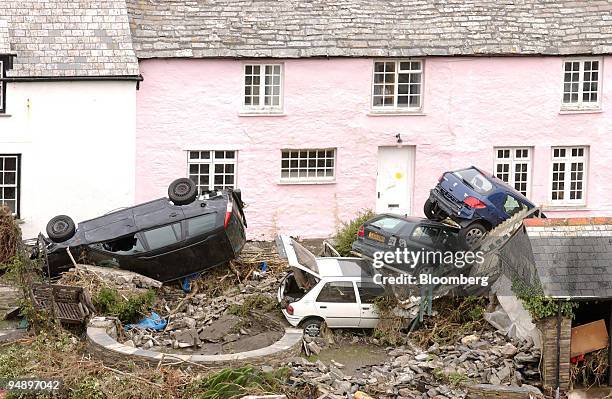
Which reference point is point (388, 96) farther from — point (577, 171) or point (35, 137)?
point (35, 137)

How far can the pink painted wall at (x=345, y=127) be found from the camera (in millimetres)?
32969

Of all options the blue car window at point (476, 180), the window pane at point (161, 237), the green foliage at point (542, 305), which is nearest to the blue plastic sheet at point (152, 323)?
the window pane at point (161, 237)

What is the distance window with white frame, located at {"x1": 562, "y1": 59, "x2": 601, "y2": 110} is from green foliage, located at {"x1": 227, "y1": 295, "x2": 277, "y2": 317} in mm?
10889

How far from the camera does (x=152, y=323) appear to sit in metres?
26.7

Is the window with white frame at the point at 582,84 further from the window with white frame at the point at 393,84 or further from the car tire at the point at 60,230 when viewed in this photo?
the car tire at the point at 60,230

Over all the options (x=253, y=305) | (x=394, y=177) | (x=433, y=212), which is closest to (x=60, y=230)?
(x=253, y=305)

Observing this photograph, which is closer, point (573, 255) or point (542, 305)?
point (542, 305)

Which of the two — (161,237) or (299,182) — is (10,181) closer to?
(161,237)

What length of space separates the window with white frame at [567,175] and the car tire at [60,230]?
41.5 feet

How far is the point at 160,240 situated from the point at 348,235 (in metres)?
4.29

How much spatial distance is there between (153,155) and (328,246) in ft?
18.9

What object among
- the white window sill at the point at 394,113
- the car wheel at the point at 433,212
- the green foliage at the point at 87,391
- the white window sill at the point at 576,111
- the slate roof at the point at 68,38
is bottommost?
the green foliage at the point at 87,391

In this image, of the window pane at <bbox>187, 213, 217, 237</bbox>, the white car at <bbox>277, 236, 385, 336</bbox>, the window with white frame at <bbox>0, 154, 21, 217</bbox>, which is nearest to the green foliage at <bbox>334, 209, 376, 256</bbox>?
the white car at <bbox>277, 236, 385, 336</bbox>

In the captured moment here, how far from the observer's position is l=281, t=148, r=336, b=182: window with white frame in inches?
1324
